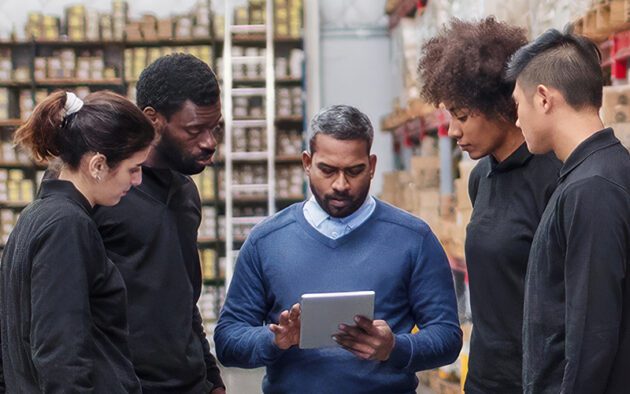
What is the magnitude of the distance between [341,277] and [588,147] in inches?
30.5

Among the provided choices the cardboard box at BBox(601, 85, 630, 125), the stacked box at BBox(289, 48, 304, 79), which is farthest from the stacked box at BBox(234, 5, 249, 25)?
the cardboard box at BBox(601, 85, 630, 125)

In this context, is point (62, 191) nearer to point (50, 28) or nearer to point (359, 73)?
point (50, 28)

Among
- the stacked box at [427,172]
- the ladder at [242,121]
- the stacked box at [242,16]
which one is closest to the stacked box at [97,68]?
the ladder at [242,121]

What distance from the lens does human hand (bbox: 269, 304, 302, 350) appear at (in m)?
2.37

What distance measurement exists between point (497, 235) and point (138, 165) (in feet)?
3.11

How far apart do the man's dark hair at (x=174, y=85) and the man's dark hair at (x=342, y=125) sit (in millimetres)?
338

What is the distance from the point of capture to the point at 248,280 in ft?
8.60

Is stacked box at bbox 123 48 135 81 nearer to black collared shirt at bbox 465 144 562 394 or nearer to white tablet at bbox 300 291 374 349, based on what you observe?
black collared shirt at bbox 465 144 562 394

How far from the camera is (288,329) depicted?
2400 mm

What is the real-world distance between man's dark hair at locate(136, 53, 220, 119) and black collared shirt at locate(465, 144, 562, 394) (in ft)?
2.75

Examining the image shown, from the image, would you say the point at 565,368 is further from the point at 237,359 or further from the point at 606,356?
the point at 237,359

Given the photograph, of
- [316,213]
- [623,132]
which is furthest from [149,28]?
[316,213]

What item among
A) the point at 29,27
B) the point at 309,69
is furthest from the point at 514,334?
the point at 29,27

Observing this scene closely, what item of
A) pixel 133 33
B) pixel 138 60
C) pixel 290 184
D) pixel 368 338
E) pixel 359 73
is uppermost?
pixel 133 33
